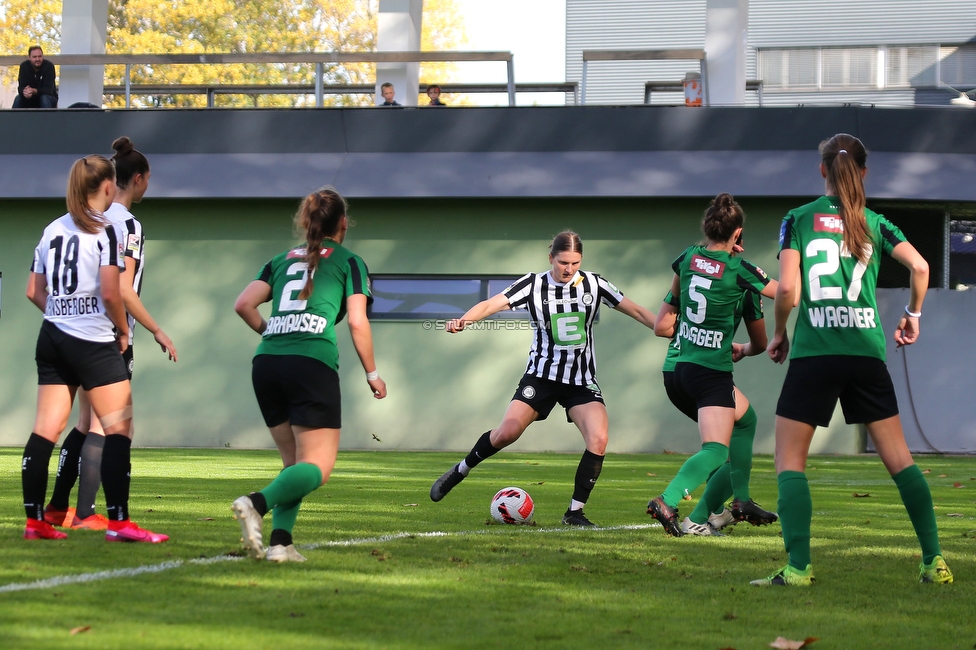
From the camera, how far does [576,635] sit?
13.4 feet

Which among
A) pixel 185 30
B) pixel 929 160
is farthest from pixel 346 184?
pixel 185 30

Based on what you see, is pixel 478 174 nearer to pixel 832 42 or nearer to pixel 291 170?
pixel 291 170

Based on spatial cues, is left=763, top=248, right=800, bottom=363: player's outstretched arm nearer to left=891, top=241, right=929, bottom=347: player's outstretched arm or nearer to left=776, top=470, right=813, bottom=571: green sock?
left=891, top=241, right=929, bottom=347: player's outstretched arm

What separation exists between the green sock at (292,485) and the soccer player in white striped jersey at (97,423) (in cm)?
138

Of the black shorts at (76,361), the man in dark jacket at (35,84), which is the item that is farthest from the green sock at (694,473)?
the man in dark jacket at (35,84)

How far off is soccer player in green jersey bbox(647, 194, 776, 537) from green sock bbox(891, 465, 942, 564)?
4.78 feet

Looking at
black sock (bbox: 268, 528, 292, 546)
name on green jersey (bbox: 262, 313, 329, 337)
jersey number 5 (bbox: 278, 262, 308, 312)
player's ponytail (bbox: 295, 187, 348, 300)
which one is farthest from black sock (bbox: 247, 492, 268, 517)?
player's ponytail (bbox: 295, 187, 348, 300)

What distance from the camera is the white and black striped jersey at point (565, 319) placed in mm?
7574

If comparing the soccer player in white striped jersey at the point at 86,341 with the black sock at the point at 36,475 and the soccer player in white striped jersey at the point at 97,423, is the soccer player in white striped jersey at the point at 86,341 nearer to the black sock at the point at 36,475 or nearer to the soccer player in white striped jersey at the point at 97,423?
the black sock at the point at 36,475

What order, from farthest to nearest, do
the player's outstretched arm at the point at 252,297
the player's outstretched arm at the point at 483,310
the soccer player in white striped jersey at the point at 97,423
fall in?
the player's outstretched arm at the point at 483,310, the soccer player in white striped jersey at the point at 97,423, the player's outstretched arm at the point at 252,297

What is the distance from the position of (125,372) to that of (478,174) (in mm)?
11987

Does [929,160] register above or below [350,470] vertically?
above

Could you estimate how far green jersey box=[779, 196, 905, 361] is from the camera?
16.8 ft

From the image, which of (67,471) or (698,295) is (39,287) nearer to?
(67,471)
